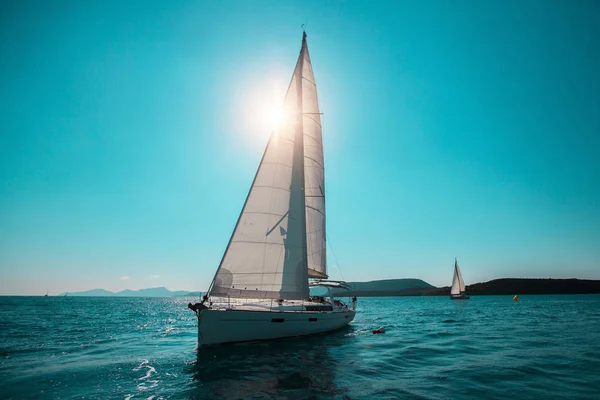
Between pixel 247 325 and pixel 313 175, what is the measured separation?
13.2 metres

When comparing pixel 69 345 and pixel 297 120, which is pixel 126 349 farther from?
pixel 297 120

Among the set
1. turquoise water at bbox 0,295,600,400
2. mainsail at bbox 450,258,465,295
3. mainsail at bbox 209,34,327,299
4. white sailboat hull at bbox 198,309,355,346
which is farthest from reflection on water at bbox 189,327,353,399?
mainsail at bbox 450,258,465,295

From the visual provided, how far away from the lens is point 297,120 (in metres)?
22.4

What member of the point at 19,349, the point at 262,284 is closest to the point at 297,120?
the point at 262,284

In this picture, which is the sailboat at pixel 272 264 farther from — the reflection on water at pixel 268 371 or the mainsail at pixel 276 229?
the reflection on water at pixel 268 371

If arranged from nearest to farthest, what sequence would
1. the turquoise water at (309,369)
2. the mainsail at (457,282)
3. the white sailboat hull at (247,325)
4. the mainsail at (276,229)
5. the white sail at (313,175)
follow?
the turquoise water at (309,369) < the white sailboat hull at (247,325) < the mainsail at (276,229) < the white sail at (313,175) < the mainsail at (457,282)

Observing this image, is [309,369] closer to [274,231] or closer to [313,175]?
[274,231]

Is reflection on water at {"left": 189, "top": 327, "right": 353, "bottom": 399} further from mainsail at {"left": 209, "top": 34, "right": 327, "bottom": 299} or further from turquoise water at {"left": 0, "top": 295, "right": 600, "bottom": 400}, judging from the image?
mainsail at {"left": 209, "top": 34, "right": 327, "bottom": 299}

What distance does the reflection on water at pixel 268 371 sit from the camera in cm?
1076

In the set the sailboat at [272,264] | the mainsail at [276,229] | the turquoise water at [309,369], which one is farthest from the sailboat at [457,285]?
the mainsail at [276,229]

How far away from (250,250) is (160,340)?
38.2ft

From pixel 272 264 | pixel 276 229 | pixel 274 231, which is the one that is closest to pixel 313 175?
pixel 276 229

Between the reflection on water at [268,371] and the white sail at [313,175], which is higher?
the white sail at [313,175]

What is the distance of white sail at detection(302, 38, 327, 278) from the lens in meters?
25.5
